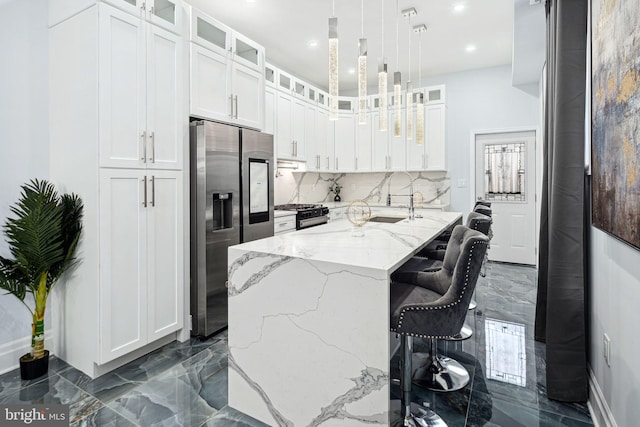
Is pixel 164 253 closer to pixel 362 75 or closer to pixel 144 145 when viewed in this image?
pixel 144 145

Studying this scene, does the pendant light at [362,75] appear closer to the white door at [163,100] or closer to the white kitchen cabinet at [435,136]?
the white door at [163,100]

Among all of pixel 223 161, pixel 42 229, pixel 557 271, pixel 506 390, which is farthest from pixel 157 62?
pixel 506 390

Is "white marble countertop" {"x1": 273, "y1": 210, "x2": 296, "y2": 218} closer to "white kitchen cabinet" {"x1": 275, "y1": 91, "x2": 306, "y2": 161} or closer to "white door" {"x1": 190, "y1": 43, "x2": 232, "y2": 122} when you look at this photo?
"white kitchen cabinet" {"x1": 275, "y1": 91, "x2": 306, "y2": 161}

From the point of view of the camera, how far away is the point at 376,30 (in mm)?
4180

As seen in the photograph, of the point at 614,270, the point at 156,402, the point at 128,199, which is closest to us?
the point at 614,270

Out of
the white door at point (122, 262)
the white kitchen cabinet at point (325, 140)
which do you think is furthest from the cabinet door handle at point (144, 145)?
the white kitchen cabinet at point (325, 140)

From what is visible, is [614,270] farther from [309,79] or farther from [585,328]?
[309,79]

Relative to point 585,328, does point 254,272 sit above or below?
above

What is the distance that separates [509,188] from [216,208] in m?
4.56

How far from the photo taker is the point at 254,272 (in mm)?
1922

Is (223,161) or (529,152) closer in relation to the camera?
(223,161)

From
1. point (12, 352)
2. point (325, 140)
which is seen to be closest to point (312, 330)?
point (12, 352)

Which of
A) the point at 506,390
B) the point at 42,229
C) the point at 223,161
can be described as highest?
the point at 223,161

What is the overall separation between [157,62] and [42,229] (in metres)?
1.39
